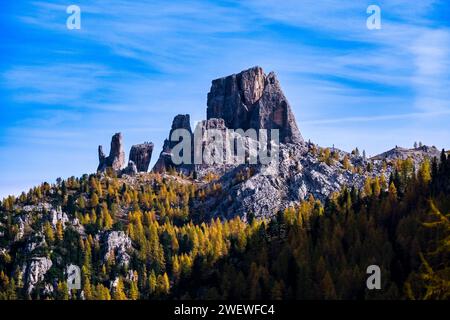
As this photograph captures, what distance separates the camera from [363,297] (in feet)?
556
